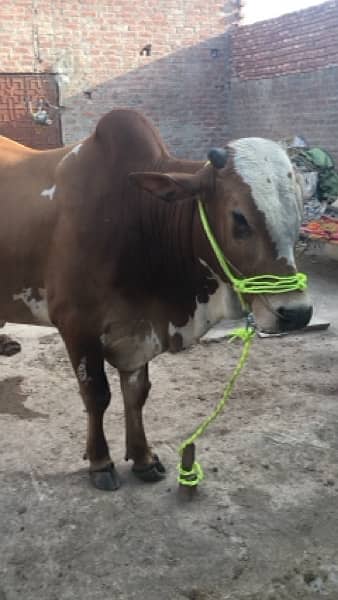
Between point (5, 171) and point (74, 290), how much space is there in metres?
0.80

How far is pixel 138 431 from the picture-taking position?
2766mm

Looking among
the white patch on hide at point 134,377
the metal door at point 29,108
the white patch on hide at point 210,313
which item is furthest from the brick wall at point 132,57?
the white patch on hide at point 210,313

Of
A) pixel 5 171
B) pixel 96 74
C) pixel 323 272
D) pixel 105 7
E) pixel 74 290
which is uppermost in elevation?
pixel 105 7

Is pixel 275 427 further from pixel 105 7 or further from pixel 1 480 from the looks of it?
pixel 105 7

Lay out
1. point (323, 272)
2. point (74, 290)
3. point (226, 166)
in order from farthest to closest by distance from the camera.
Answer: point (323, 272) → point (74, 290) → point (226, 166)

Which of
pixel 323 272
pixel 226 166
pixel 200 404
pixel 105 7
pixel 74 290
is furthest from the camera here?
pixel 105 7

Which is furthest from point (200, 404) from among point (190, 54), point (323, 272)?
point (190, 54)

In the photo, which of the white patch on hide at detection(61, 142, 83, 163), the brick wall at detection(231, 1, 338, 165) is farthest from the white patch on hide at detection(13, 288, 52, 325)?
the brick wall at detection(231, 1, 338, 165)

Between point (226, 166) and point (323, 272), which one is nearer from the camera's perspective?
point (226, 166)

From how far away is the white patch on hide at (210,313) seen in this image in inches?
89.8

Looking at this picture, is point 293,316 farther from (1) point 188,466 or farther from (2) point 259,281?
(1) point 188,466

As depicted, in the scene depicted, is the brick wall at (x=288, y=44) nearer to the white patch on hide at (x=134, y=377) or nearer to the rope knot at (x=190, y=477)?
the white patch on hide at (x=134, y=377)

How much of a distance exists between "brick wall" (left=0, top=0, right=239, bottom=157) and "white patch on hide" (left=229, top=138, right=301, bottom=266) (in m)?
7.35

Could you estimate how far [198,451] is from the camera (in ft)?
9.71
